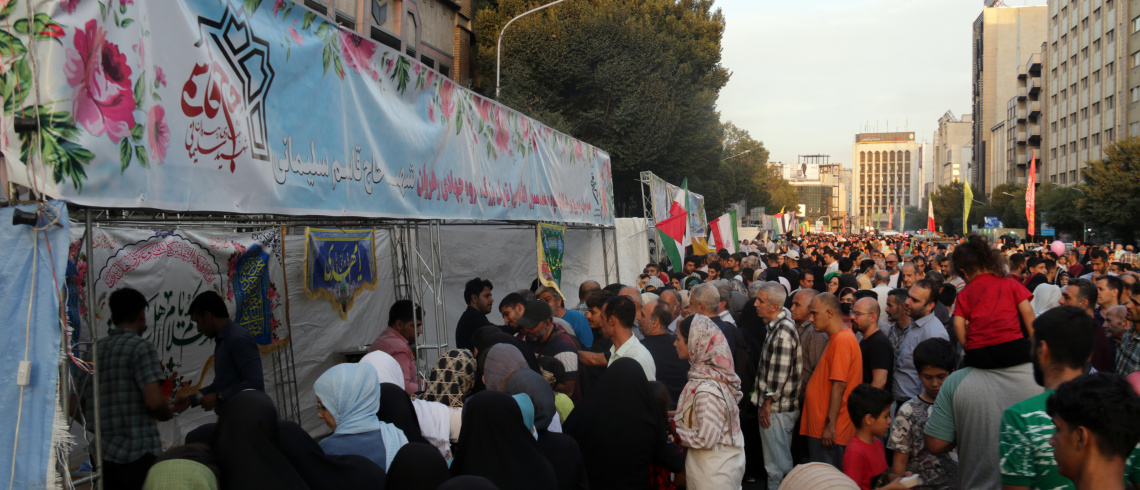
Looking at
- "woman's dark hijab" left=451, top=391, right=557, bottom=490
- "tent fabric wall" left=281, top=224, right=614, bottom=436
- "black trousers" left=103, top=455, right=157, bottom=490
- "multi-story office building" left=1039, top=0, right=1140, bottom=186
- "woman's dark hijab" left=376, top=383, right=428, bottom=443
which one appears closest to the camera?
"woman's dark hijab" left=451, top=391, right=557, bottom=490

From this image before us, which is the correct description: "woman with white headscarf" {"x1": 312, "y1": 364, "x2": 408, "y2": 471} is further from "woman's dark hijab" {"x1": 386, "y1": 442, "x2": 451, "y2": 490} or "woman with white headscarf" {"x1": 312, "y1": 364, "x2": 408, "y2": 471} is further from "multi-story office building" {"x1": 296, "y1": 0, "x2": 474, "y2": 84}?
"multi-story office building" {"x1": 296, "y1": 0, "x2": 474, "y2": 84}

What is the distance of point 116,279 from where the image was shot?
6344 millimetres

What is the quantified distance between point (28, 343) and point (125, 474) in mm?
1422

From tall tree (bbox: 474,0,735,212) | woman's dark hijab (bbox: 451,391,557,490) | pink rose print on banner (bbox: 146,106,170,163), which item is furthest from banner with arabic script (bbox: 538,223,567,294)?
tall tree (bbox: 474,0,735,212)

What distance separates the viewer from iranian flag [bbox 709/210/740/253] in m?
18.1

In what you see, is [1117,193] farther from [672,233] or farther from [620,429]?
[620,429]

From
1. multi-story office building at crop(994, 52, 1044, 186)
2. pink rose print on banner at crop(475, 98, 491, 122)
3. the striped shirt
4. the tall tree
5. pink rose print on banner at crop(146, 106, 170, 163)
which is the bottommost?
the striped shirt

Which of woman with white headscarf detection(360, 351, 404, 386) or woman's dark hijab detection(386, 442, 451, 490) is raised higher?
woman with white headscarf detection(360, 351, 404, 386)

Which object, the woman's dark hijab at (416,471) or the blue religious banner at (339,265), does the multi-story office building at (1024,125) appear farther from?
the woman's dark hijab at (416,471)

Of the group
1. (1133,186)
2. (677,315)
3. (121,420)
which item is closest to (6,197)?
(121,420)

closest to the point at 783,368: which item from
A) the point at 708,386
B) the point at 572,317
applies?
the point at 708,386

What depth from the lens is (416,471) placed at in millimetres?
3207

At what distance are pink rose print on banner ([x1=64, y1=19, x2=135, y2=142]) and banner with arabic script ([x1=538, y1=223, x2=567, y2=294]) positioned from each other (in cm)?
569

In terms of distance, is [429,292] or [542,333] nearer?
[542,333]
